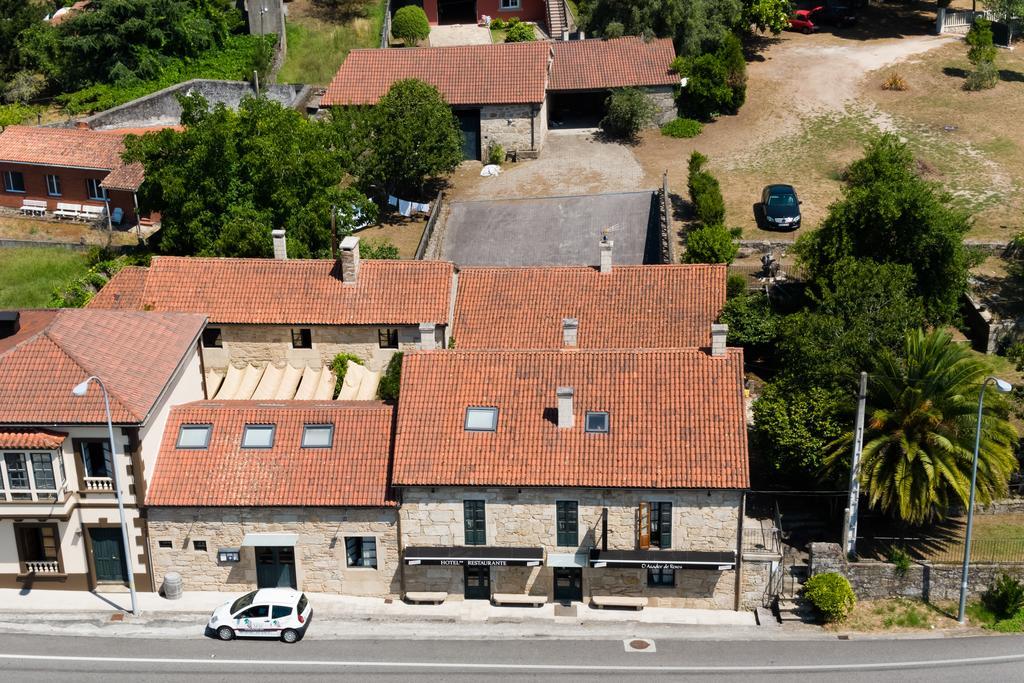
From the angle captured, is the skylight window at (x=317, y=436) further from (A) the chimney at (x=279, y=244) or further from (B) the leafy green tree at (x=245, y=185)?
(B) the leafy green tree at (x=245, y=185)

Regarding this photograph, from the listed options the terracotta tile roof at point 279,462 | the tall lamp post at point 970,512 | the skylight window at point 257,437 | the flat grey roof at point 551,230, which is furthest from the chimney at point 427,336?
the tall lamp post at point 970,512

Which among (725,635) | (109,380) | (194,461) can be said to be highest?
(109,380)

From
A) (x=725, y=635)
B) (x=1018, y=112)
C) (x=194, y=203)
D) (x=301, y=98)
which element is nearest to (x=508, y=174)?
(x=301, y=98)

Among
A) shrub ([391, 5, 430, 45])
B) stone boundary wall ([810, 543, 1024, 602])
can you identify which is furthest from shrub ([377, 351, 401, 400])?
shrub ([391, 5, 430, 45])

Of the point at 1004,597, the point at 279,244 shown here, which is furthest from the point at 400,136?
the point at 1004,597

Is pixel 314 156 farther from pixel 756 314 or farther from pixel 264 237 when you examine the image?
pixel 756 314

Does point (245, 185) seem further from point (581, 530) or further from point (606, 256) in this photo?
point (581, 530)
